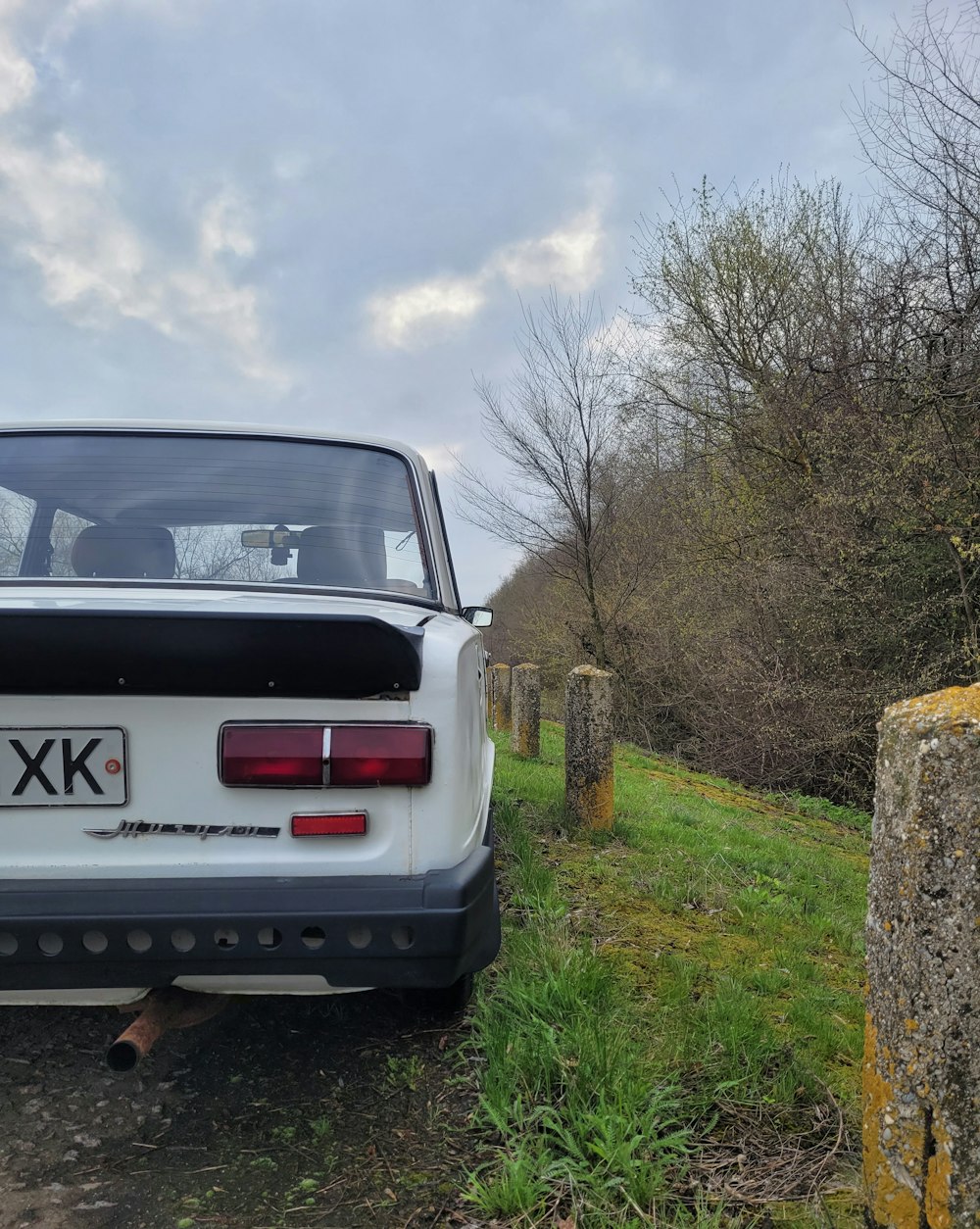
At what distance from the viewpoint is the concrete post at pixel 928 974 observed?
1382 millimetres

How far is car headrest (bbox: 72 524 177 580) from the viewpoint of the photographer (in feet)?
8.59

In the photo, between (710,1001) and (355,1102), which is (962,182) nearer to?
(710,1001)

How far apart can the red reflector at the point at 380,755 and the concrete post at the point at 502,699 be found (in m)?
10.4

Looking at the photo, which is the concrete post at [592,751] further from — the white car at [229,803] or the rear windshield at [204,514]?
the white car at [229,803]

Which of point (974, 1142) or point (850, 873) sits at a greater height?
point (974, 1142)

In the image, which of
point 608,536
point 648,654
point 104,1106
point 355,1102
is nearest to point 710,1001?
point 355,1102

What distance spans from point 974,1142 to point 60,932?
1.92m

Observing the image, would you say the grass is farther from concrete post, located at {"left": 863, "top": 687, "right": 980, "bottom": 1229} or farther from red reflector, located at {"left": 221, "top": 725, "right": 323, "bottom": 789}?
red reflector, located at {"left": 221, "top": 725, "right": 323, "bottom": 789}

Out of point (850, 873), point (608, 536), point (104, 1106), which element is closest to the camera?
point (104, 1106)

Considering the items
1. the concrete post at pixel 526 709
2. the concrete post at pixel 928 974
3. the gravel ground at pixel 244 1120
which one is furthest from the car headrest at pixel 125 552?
the concrete post at pixel 526 709

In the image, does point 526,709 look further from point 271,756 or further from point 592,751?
point 271,756

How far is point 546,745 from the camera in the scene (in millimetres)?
11852

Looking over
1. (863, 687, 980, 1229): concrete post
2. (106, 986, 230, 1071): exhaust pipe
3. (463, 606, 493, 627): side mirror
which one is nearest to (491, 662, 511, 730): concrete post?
(463, 606, 493, 627): side mirror

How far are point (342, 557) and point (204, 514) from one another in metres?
0.53
